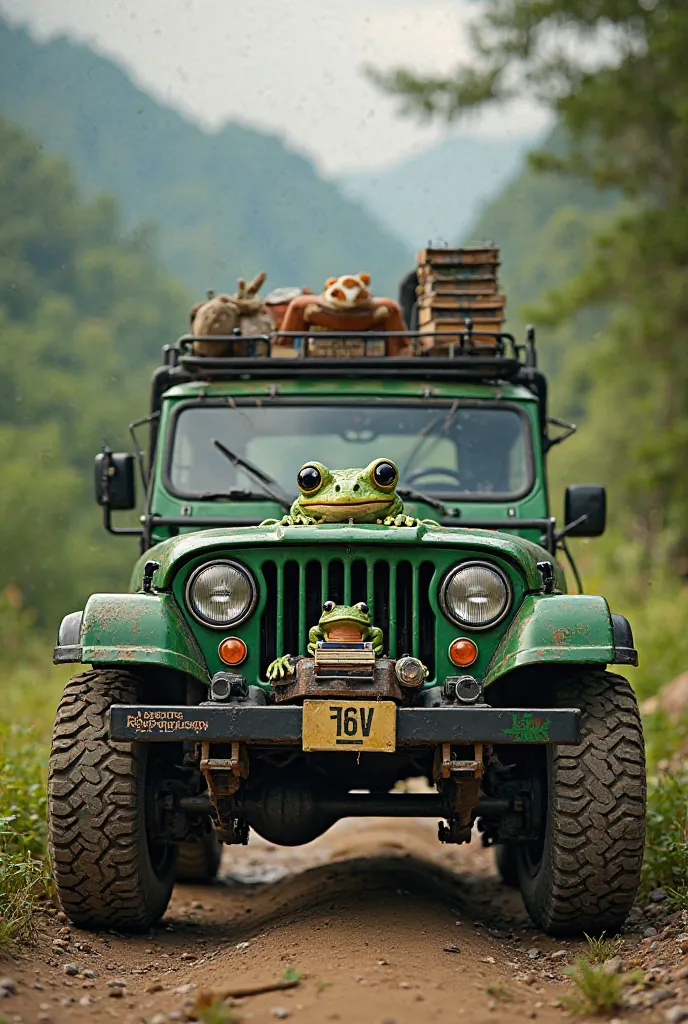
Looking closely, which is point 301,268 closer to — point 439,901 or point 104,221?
point 104,221

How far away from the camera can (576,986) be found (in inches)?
197

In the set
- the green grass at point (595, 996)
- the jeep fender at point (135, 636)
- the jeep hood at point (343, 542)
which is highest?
the jeep hood at point (343, 542)

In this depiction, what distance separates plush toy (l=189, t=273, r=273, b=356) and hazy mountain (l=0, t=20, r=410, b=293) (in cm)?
3926

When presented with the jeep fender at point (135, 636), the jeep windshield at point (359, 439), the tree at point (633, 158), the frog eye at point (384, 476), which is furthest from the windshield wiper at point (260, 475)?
the tree at point (633, 158)

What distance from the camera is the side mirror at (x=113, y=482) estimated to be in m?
7.61

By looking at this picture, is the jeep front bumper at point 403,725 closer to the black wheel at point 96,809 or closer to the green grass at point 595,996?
the black wheel at point 96,809

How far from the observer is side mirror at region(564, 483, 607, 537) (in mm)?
7504

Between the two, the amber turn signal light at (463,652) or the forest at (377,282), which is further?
the forest at (377,282)

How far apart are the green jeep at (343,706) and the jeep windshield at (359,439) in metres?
1.18

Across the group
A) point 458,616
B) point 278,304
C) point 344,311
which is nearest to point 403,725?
point 458,616

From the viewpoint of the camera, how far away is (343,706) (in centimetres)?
536

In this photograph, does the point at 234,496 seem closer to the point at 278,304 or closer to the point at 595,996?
the point at 278,304

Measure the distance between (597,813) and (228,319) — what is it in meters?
3.47

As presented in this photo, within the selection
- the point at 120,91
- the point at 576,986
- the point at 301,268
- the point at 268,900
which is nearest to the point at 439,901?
the point at 268,900
